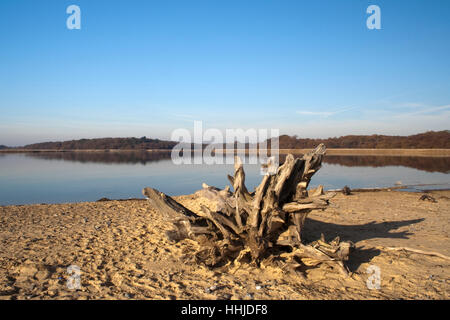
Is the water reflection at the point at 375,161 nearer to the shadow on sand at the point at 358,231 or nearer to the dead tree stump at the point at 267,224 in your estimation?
the shadow on sand at the point at 358,231

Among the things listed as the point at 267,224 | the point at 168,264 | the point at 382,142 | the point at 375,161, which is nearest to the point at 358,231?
the point at 267,224

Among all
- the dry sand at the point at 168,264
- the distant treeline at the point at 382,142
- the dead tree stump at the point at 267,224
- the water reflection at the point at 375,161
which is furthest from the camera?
the distant treeline at the point at 382,142

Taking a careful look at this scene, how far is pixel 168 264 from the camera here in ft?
13.1

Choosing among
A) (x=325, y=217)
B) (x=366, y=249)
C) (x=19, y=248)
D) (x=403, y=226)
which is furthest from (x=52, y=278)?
(x=403, y=226)

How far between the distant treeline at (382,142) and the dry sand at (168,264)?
160 feet

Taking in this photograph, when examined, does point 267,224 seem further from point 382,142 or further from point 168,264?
point 382,142

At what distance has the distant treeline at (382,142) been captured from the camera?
181 ft

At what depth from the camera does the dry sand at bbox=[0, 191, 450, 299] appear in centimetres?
319

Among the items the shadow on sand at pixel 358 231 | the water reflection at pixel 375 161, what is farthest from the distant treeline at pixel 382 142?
the shadow on sand at pixel 358 231

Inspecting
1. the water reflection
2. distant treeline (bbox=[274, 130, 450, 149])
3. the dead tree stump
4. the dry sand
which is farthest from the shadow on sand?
distant treeline (bbox=[274, 130, 450, 149])

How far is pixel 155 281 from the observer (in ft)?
11.3

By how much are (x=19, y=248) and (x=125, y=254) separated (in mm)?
1599
